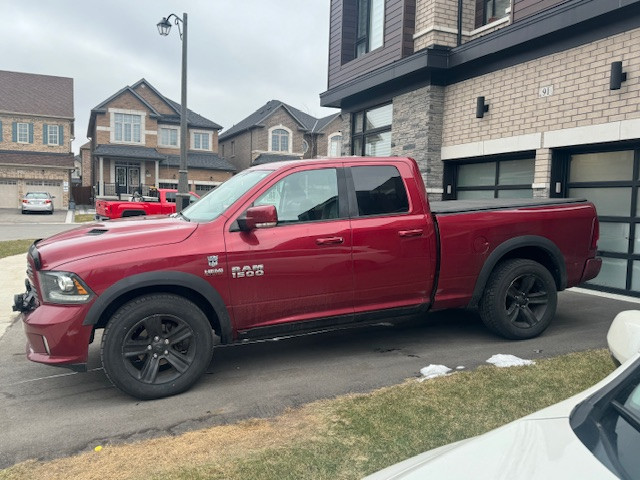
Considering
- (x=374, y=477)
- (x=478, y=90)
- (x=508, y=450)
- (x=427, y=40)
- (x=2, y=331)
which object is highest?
(x=427, y=40)

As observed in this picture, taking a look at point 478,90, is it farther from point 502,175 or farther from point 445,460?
point 445,460

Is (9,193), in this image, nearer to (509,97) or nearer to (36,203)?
(36,203)

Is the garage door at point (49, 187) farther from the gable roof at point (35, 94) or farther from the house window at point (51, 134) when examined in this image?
the gable roof at point (35, 94)

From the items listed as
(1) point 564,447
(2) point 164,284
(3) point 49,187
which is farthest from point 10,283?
(3) point 49,187

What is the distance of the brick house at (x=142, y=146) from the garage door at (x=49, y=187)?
8.52 ft

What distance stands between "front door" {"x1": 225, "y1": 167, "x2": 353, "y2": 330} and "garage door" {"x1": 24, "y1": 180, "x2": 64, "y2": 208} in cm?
3990

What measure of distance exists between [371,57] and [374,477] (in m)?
11.9

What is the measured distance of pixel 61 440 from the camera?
361 centimetres

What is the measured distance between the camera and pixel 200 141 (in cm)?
4394

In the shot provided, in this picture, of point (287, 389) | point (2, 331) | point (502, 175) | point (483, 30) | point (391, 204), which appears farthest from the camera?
point (483, 30)

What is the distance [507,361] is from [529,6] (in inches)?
263

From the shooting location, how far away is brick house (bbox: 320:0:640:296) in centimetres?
778

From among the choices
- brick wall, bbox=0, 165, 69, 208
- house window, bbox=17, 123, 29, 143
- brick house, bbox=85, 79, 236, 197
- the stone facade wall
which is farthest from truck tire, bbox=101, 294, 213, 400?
house window, bbox=17, 123, 29, 143

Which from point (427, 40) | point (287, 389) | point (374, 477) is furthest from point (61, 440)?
point (427, 40)
